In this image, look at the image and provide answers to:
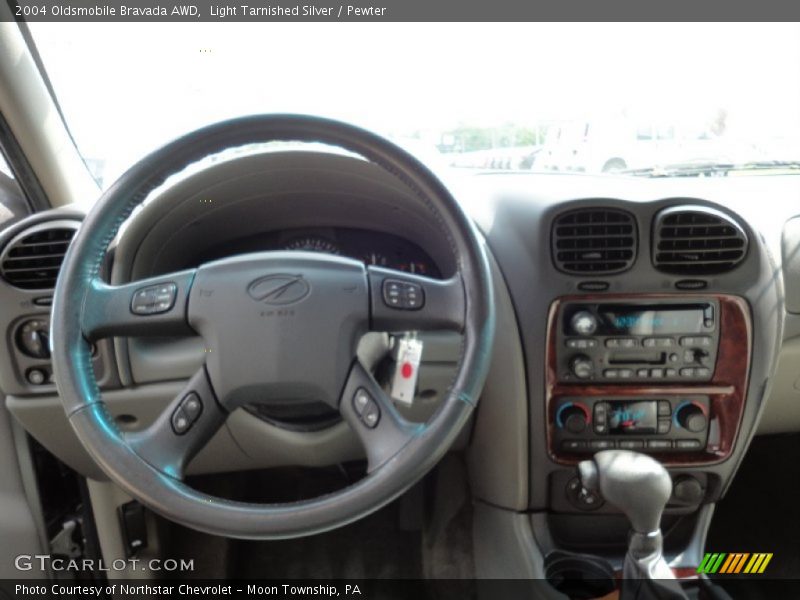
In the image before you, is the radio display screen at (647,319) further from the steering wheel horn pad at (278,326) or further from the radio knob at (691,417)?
the steering wheel horn pad at (278,326)

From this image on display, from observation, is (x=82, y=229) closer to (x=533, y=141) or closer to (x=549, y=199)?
(x=549, y=199)

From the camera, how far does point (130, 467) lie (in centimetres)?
94

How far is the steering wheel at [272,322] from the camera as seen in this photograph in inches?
38.1

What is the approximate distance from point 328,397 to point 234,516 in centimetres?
25

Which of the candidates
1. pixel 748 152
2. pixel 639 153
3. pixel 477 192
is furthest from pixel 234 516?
pixel 748 152

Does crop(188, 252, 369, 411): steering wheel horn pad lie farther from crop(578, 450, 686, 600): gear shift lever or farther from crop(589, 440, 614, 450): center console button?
crop(589, 440, 614, 450): center console button

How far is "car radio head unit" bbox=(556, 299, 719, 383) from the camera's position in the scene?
144 cm

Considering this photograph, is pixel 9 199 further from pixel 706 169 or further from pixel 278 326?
pixel 706 169

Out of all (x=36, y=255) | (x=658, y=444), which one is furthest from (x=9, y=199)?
(x=658, y=444)

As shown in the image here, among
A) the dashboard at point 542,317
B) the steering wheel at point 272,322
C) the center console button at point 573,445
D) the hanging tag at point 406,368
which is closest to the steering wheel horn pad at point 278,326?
the steering wheel at point 272,322

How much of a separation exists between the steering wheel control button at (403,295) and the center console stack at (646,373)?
45 cm

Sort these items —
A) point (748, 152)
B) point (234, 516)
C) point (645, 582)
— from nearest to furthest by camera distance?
point (234, 516), point (645, 582), point (748, 152)

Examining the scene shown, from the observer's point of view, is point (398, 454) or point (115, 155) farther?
point (115, 155)

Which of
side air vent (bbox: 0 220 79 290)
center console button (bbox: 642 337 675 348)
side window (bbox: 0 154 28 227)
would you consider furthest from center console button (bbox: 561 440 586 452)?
side window (bbox: 0 154 28 227)
